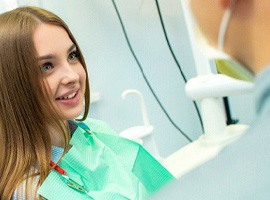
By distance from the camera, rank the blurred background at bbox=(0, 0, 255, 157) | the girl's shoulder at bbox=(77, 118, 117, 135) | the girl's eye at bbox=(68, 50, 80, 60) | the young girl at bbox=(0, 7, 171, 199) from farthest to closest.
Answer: the blurred background at bbox=(0, 0, 255, 157), the girl's shoulder at bbox=(77, 118, 117, 135), the girl's eye at bbox=(68, 50, 80, 60), the young girl at bbox=(0, 7, 171, 199)

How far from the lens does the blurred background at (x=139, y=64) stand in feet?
5.04

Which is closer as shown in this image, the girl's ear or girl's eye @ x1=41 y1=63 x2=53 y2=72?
the girl's ear

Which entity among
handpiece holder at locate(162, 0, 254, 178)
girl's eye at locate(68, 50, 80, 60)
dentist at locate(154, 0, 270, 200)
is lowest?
handpiece holder at locate(162, 0, 254, 178)

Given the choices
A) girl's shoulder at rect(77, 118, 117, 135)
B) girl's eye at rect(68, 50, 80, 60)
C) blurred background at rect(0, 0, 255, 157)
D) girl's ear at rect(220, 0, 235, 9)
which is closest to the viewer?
girl's ear at rect(220, 0, 235, 9)

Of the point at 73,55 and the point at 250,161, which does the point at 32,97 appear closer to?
the point at 73,55

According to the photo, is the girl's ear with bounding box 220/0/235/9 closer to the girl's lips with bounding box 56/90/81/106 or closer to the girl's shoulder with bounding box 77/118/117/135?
the girl's lips with bounding box 56/90/81/106

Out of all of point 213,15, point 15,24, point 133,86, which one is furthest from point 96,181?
point 133,86

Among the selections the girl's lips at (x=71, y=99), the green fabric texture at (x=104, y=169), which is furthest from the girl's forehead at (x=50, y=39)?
the green fabric texture at (x=104, y=169)

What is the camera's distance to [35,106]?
35.5 inches

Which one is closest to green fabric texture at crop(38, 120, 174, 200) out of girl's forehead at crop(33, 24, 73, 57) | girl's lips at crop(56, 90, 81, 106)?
girl's lips at crop(56, 90, 81, 106)

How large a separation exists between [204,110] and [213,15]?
0.98m

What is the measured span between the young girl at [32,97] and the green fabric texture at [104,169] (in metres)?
0.02

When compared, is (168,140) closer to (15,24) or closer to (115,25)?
(115,25)

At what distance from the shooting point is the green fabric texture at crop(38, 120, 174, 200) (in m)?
0.89
